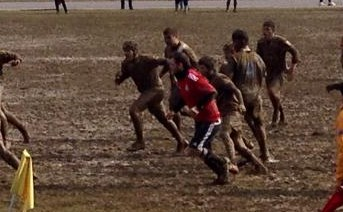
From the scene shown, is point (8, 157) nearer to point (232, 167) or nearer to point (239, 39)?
point (232, 167)

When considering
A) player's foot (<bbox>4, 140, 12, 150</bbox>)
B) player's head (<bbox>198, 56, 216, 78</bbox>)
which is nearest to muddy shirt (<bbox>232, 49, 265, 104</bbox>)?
player's head (<bbox>198, 56, 216, 78</bbox>)

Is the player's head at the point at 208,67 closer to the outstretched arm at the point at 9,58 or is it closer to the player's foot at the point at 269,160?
the player's foot at the point at 269,160

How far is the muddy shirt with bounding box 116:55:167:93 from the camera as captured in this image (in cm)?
1542

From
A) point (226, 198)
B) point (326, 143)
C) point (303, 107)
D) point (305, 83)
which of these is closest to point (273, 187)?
point (226, 198)

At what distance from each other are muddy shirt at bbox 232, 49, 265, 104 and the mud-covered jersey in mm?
1141

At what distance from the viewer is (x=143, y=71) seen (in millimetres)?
15484

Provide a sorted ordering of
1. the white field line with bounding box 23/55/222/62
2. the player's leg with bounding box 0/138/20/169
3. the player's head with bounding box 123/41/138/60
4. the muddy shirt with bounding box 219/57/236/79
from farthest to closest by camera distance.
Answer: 1. the white field line with bounding box 23/55/222/62
2. the player's head with bounding box 123/41/138/60
3. the muddy shirt with bounding box 219/57/236/79
4. the player's leg with bounding box 0/138/20/169

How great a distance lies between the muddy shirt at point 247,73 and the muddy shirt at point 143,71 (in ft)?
5.81

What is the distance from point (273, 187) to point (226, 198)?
2.79 feet

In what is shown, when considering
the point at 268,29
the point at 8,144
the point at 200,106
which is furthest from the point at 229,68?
the point at 8,144

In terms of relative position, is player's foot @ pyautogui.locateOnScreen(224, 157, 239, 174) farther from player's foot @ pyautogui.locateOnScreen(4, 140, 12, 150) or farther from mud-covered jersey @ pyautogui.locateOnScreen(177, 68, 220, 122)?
player's foot @ pyautogui.locateOnScreen(4, 140, 12, 150)

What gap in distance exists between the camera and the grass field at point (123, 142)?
1238cm

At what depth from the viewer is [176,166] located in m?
14.4

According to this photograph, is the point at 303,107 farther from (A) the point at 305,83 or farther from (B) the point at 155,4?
(B) the point at 155,4
